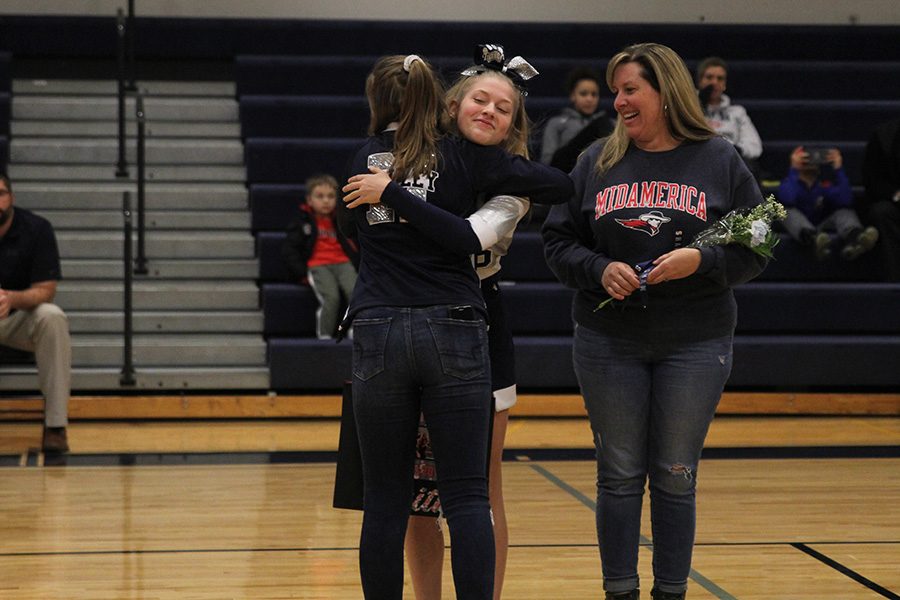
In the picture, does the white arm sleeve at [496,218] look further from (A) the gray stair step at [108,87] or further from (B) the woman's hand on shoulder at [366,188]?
(A) the gray stair step at [108,87]

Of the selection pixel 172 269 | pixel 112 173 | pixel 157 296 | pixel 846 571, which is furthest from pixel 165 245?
pixel 846 571

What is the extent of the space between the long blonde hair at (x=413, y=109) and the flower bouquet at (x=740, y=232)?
1.82ft

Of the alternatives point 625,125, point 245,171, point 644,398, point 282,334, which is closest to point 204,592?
point 644,398

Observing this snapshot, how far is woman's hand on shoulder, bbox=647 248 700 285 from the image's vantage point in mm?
2662

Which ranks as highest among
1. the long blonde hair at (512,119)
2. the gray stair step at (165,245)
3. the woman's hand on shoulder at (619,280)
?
the long blonde hair at (512,119)

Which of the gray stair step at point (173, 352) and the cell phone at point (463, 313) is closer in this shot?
the cell phone at point (463, 313)

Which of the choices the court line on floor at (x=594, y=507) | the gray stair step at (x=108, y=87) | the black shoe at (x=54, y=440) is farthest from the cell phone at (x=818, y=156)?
the black shoe at (x=54, y=440)

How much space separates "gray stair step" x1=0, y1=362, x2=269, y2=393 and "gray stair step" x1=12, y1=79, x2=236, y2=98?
7.68ft

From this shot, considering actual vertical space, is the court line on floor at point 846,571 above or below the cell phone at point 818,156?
below

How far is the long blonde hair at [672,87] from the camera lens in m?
2.77

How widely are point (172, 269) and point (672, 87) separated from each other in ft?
15.8

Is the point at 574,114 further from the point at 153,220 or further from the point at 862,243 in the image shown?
the point at 153,220

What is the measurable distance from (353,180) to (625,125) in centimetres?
67

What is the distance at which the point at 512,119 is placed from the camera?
2.58 m
